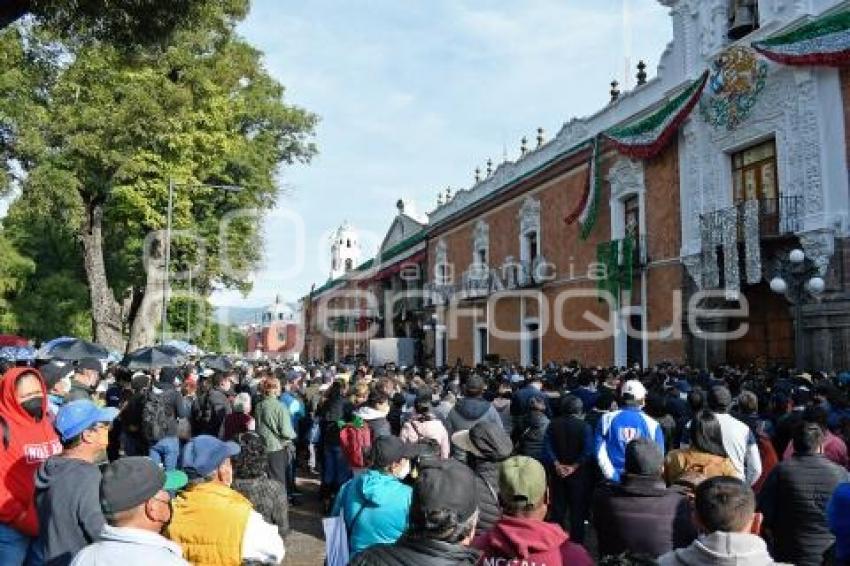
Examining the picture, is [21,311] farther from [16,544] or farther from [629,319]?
[16,544]

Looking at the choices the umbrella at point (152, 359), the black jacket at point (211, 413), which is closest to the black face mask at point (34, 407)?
the black jacket at point (211, 413)

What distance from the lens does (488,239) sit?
103 ft

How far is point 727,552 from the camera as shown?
243 cm

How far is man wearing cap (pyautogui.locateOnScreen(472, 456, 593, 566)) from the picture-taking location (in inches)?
110

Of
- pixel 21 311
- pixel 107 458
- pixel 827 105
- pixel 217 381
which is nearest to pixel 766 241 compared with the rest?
pixel 827 105

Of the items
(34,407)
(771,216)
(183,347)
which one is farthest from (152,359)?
(771,216)

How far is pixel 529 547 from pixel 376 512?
1229 millimetres

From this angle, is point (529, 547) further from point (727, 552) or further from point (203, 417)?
point (203, 417)

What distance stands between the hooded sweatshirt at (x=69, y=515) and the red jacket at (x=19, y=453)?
396 millimetres

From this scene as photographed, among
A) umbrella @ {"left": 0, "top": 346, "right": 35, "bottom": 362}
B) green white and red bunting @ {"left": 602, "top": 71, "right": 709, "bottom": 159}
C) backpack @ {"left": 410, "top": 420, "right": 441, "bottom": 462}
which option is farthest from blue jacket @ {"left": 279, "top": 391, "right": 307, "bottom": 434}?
green white and red bunting @ {"left": 602, "top": 71, "right": 709, "bottom": 159}

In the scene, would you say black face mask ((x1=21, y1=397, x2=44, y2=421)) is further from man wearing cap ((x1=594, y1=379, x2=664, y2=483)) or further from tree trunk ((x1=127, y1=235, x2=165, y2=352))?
tree trunk ((x1=127, y1=235, x2=165, y2=352))

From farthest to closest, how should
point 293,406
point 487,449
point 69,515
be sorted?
1. point 293,406
2. point 487,449
3. point 69,515

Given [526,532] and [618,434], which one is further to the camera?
[618,434]

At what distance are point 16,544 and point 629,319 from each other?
60.5 ft
